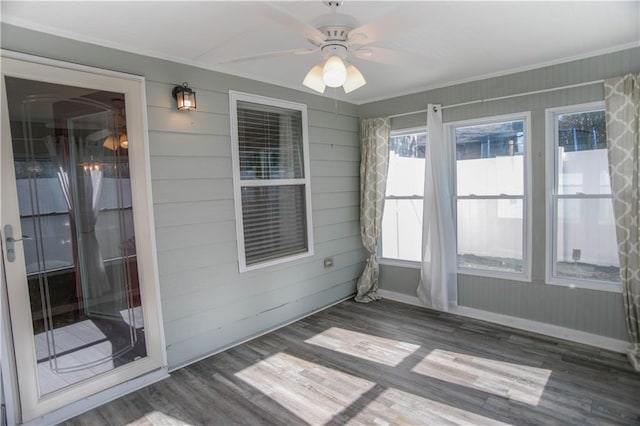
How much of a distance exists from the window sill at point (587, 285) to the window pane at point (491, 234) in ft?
1.08

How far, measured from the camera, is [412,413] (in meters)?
2.39

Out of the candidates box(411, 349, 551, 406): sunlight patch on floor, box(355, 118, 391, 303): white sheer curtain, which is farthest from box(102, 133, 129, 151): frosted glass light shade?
box(411, 349, 551, 406): sunlight patch on floor

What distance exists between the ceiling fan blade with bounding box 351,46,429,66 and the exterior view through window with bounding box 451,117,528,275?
1951mm

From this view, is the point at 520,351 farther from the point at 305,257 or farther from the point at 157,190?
the point at 157,190

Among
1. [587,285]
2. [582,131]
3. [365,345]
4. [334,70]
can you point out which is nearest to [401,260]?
[365,345]

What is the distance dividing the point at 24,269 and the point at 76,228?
40 cm

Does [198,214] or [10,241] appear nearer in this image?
[10,241]

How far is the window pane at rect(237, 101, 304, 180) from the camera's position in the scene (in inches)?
139

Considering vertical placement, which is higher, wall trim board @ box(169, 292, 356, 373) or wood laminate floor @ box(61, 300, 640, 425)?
wall trim board @ box(169, 292, 356, 373)

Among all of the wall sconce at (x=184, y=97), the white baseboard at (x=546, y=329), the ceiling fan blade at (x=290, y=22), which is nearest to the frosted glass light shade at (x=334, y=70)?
the ceiling fan blade at (x=290, y=22)

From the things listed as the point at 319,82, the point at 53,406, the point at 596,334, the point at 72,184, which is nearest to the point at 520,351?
the point at 596,334

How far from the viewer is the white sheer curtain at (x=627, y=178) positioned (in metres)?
2.94

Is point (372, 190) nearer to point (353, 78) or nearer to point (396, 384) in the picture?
point (353, 78)

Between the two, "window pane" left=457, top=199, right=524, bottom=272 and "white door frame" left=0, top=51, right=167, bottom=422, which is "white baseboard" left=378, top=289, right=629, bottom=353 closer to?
"window pane" left=457, top=199, right=524, bottom=272
